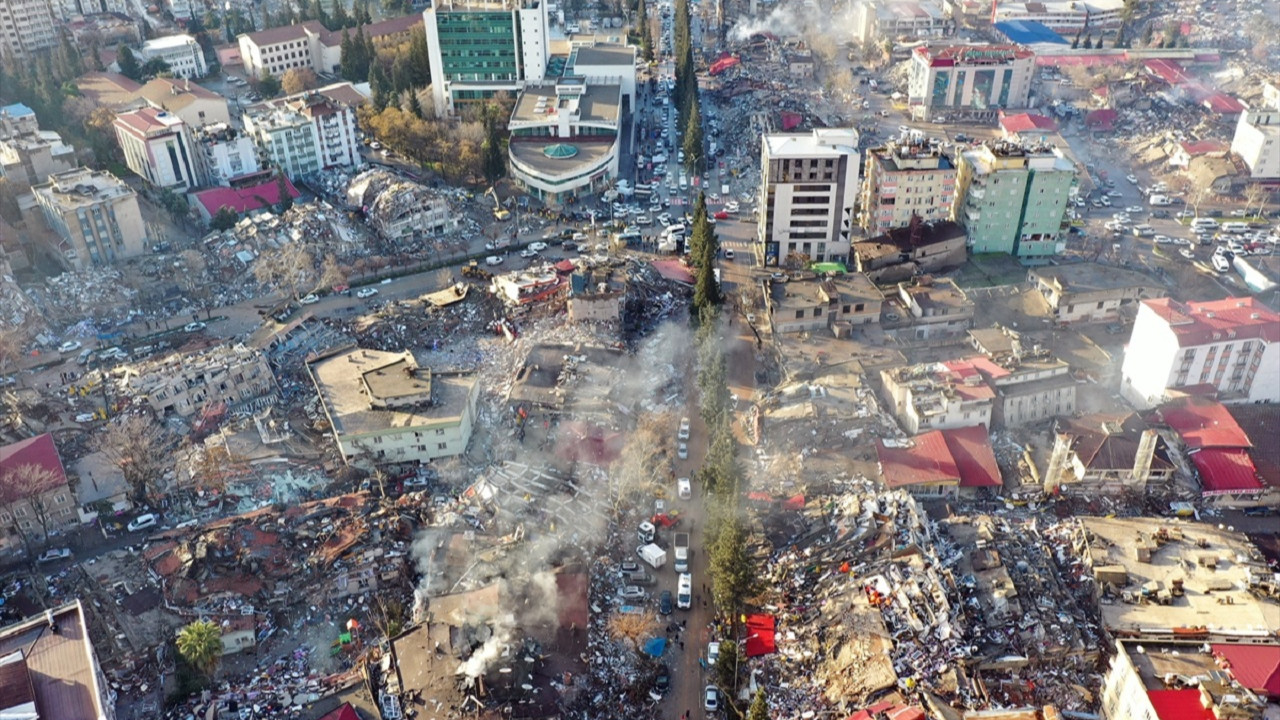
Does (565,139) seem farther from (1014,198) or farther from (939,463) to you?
(939,463)

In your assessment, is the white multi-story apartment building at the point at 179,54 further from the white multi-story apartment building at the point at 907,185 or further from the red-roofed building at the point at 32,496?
the white multi-story apartment building at the point at 907,185

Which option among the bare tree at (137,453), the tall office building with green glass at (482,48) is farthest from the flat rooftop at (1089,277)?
the bare tree at (137,453)

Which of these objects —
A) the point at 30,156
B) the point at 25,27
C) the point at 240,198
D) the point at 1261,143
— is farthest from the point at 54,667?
the point at 25,27

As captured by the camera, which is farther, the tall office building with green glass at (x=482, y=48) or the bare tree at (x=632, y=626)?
the tall office building with green glass at (x=482, y=48)

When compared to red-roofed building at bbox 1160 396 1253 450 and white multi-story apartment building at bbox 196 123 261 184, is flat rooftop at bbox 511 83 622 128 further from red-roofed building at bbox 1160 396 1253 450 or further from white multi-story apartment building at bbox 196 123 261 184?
red-roofed building at bbox 1160 396 1253 450

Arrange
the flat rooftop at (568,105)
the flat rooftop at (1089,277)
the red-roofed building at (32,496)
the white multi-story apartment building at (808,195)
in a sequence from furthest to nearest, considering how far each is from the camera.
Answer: the flat rooftop at (568,105) < the white multi-story apartment building at (808,195) < the flat rooftop at (1089,277) < the red-roofed building at (32,496)

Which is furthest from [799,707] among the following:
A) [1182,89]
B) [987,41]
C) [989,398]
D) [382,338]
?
[987,41]

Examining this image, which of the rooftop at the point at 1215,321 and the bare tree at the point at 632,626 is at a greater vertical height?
the rooftop at the point at 1215,321
